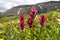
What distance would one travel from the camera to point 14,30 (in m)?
9.50

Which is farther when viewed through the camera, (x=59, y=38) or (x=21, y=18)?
(x=59, y=38)

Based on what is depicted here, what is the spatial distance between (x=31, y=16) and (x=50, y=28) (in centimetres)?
358

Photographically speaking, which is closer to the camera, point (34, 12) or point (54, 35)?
point (34, 12)

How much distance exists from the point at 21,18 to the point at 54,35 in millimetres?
2341

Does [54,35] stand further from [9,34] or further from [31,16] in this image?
[31,16]

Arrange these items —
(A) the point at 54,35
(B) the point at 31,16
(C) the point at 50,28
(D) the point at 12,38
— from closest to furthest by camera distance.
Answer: (B) the point at 31,16 < (D) the point at 12,38 < (A) the point at 54,35 < (C) the point at 50,28

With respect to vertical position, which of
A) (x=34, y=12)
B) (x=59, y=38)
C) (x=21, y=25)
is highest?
(x=34, y=12)

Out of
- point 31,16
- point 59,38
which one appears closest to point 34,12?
point 31,16

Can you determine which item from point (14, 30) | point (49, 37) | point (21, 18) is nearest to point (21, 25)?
point (21, 18)

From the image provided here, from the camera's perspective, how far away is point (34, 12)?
5949 mm

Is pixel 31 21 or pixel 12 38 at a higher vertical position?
pixel 31 21

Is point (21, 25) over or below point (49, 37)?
over

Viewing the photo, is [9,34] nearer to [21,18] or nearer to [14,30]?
[14,30]

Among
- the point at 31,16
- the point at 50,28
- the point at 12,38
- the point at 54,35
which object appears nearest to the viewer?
the point at 31,16
